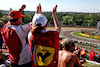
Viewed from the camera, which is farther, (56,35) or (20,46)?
(20,46)

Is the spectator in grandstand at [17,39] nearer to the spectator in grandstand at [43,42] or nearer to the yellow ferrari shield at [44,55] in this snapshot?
the spectator in grandstand at [43,42]

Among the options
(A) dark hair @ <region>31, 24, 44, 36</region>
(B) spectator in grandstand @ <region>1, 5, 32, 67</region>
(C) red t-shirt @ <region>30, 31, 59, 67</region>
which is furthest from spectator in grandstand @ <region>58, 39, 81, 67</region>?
(A) dark hair @ <region>31, 24, 44, 36</region>

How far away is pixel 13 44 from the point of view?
2443 millimetres

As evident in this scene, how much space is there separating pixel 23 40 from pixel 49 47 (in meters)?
0.71

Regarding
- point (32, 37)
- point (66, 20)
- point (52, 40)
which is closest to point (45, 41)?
point (52, 40)

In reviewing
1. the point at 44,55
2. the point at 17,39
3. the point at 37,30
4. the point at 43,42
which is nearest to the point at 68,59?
the point at 44,55

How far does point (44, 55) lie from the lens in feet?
6.67

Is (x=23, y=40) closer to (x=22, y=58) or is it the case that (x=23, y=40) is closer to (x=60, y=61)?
(x=22, y=58)

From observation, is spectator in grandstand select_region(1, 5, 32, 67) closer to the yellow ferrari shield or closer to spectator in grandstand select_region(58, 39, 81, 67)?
the yellow ferrari shield

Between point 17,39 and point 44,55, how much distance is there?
0.76 metres

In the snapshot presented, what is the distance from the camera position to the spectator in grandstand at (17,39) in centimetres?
239

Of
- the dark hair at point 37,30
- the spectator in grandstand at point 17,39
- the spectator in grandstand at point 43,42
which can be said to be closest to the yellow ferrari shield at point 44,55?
the spectator in grandstand at point 43,42

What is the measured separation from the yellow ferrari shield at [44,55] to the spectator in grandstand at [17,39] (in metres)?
0.54

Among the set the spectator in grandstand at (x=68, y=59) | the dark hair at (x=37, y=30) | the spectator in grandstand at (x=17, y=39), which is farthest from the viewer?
the spectator in grandstand at (x=68, y=59)
